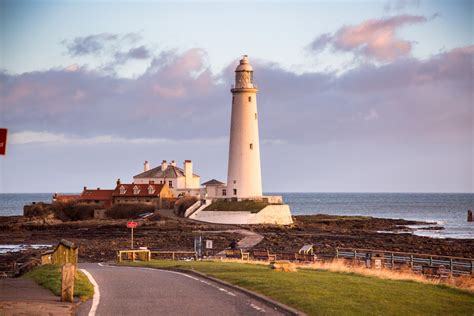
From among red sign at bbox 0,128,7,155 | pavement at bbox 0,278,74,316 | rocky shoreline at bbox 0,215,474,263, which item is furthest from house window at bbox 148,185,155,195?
red sign at bbox 0,128,7,155

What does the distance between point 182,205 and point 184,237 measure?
19791mm

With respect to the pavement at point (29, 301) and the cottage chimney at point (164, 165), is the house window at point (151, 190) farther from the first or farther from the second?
the pavement at point (29, 301)

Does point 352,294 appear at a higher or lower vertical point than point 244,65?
lower

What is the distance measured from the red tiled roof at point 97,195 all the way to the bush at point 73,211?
7.82ft

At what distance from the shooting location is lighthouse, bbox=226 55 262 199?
78812 mm

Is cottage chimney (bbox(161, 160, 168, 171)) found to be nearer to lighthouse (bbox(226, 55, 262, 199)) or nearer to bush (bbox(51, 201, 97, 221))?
bush (bbox(51, 201, 97, 221))

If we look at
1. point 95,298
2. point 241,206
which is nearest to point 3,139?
point 95,298

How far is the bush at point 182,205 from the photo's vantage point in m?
86.9

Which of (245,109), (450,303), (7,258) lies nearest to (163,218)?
(245,109)

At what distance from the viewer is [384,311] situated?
17.4 m

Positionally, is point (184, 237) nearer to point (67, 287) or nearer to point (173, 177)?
point (173, 177)

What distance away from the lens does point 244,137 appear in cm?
7869

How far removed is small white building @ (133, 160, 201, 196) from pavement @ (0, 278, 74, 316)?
7699 cm

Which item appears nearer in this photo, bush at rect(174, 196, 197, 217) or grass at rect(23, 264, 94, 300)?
grass at rect(23, 264, 94, 300)
